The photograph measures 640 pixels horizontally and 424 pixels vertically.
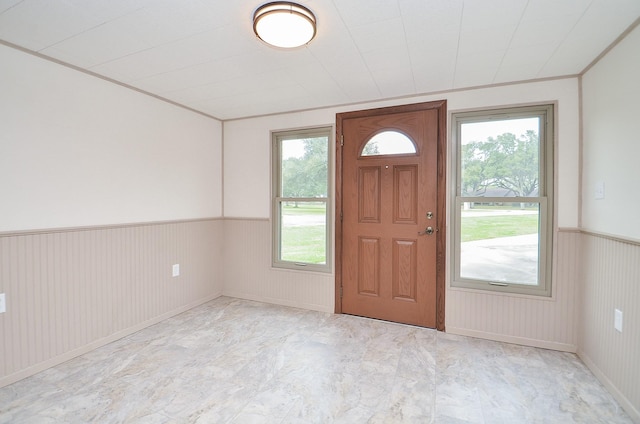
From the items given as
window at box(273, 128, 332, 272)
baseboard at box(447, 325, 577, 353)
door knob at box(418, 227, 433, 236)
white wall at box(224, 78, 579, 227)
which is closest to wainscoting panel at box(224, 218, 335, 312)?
window at box(273, 128, 332, 272)

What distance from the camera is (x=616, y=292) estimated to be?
6.53 feet

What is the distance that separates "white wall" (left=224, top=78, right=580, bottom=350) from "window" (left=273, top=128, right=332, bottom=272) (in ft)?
0.40

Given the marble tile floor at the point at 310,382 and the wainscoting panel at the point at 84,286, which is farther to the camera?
the wainscoting panel at the point at 84,286

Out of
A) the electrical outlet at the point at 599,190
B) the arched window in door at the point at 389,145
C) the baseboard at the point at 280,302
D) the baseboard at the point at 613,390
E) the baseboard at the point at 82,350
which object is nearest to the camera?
the baseboard at the point at 613,390

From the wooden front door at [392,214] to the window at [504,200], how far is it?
0.21 meters

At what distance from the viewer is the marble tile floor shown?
1759mm

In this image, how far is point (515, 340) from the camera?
2.65 m

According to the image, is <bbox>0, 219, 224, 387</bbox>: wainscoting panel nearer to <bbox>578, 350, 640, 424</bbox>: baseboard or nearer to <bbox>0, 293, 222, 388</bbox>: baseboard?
<bbox>0, 293, 222, 388</bbox>: baseboard

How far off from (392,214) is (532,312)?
1483 mm

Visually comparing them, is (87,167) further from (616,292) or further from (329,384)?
(616,292)

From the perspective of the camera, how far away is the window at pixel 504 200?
262cm

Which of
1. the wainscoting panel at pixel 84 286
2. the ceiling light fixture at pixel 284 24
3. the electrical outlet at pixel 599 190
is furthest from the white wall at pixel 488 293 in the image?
the ceiling light fixture at pixel 284 24

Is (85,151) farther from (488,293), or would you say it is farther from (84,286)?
(488,293)

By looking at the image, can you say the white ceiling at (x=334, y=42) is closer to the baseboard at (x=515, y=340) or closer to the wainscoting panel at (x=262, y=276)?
the wainscoting panel at (x=262, y=276)
